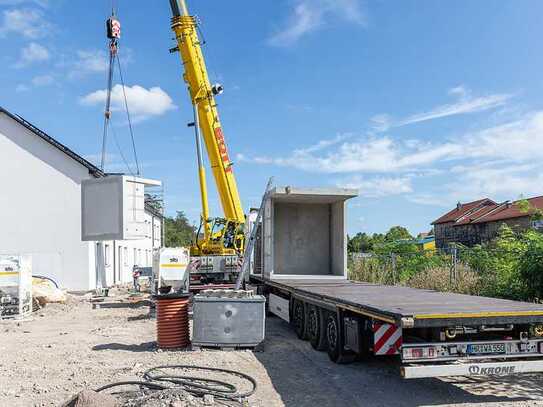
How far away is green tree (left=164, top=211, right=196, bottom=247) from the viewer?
73.1 meters

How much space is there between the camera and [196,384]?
704 centimetres

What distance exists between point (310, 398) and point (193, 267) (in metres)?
10.8

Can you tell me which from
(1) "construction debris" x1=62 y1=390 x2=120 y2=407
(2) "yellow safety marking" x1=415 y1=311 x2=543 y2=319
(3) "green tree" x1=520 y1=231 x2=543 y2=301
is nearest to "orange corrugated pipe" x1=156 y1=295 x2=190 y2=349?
(1) "construction debris" x1=62 y1=390 x2=120 y2=407

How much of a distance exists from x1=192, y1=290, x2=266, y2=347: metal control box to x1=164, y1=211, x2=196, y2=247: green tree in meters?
54.2

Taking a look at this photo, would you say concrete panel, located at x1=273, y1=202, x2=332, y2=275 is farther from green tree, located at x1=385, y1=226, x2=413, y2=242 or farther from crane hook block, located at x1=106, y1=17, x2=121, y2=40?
green tree, located at x1=385, y1=226, x2=413, y2=242

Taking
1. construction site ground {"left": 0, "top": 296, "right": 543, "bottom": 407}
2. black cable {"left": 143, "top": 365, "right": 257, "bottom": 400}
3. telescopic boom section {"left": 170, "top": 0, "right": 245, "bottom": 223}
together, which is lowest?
construction site ground {"left": 0, "top": 296, "right": 543, "bottom": 407}

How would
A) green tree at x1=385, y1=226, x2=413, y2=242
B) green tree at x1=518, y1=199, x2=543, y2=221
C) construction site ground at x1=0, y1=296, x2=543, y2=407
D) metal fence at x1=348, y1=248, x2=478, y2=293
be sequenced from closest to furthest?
1. construction site ground at x1=0, y1=296, x2=543, y2=407
2. green tree at x1=518, y1=199, x2=543, y2=221
3. metal fence at x1=348, y1=248, x2=478, y2=293
4. green tree at x1=385, y1=226, x2=413, y2=242

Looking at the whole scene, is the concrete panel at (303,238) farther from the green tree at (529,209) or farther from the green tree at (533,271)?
the green tree at (529,209)

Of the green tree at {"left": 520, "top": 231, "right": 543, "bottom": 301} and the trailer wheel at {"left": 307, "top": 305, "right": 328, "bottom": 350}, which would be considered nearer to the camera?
the trailer wheel at {"left": 307, "top": 305, "right": 328, "bottom": 350}

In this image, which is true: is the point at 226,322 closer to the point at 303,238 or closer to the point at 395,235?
the point at 303,238

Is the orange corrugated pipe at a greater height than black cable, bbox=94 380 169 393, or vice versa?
the orange corrugated pipe

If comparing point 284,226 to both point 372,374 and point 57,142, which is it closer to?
point 372,374

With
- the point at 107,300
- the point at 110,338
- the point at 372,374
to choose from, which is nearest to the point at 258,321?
the point at 372,374

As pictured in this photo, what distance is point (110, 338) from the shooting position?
37.8 feet
